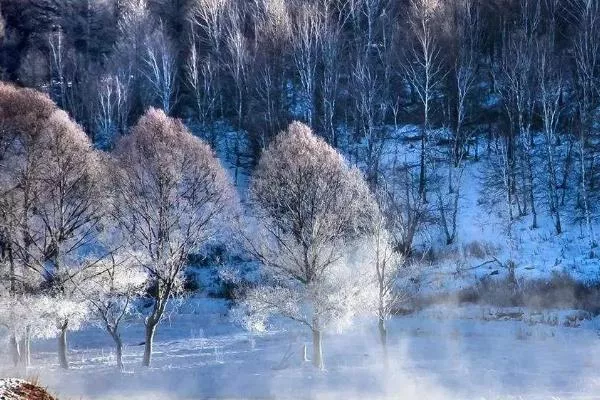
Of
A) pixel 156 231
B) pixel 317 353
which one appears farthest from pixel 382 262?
pixel 156 231

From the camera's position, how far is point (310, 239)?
27.7 metres

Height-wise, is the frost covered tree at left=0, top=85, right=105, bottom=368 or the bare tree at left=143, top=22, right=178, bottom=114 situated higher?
the bare tree at left=143, top=22, right=178, bottom=114

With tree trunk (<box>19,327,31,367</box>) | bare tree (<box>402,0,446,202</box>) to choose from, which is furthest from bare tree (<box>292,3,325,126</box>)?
tree trunk (<box>19,327,31,367</box>)

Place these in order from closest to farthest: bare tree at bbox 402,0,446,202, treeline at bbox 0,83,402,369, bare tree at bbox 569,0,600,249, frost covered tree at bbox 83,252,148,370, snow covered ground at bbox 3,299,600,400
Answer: snow covered ground at bbox 3,299,600,400, treeline at bbox 0,83,402,369, frost covered tree at bbox 83,252,148,370, bare tree at bbox 569,0,600,249, bare tree at bbox 402,0,446,202

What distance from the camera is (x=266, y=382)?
23.8 m

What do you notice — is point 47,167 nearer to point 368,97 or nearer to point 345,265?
point 345,265

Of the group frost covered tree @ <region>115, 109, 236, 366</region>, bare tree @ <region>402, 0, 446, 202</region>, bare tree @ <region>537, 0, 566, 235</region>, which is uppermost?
bare tree @ <region>402, 0, 446, 202</region>

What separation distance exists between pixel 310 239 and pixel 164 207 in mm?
6713

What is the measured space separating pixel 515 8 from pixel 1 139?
127ft

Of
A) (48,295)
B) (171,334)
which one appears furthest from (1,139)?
(171,334)

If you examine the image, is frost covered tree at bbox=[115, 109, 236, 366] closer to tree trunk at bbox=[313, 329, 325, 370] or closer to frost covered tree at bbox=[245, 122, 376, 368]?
frost covered tree at bbox=[245, 122, 376, 368]

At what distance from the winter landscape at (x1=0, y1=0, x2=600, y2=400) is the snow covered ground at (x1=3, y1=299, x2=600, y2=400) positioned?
158 millimetres

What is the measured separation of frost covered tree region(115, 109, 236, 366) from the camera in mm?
28656

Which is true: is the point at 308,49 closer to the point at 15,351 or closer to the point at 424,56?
the point at 424,56
